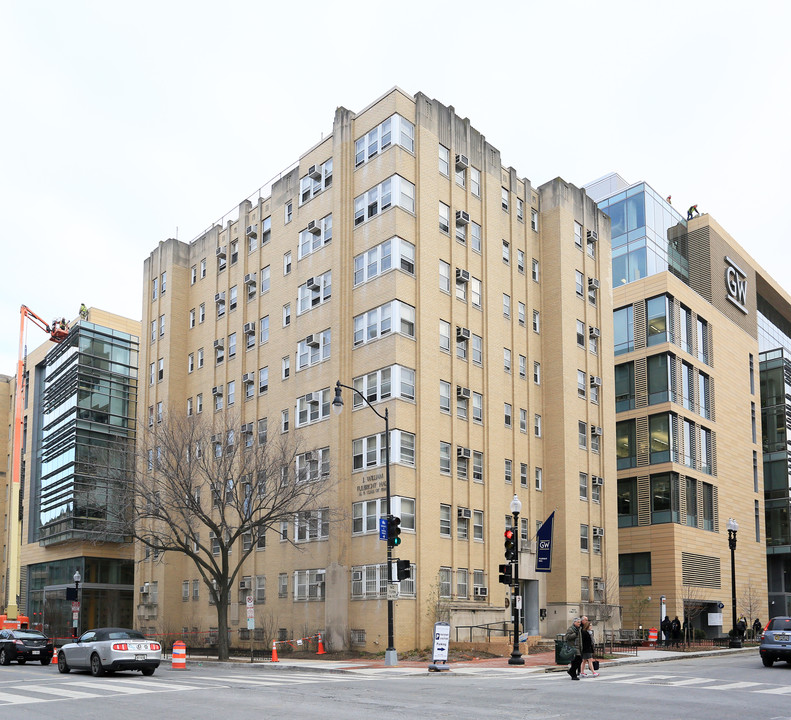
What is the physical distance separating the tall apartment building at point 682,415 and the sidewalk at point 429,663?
17759 mm

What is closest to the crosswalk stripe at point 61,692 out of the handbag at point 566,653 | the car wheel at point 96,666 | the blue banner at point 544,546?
the car wheel at point 96,666

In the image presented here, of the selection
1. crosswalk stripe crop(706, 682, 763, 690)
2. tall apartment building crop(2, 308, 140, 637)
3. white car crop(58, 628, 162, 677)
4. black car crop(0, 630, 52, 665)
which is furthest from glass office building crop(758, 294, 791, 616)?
white car crop(58, 628, 162, 677)

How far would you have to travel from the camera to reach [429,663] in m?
33.0

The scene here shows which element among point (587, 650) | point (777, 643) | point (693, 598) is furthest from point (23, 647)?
point (693, 598)

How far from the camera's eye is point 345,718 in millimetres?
15492

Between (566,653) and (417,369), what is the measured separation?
59.6 feet

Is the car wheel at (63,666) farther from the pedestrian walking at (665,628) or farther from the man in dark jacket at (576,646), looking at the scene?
the pedestrian walking at (665,628)

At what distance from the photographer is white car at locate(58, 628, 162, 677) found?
1022 inches

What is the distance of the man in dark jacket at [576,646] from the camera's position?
961 inches

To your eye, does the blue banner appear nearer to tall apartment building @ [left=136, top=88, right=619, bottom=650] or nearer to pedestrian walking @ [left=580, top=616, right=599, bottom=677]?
tall apartment building @ [left=136, top=88, right=619, bottom=650]

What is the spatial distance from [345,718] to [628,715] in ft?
16.7

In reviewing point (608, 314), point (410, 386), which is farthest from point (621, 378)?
point (410, 386)

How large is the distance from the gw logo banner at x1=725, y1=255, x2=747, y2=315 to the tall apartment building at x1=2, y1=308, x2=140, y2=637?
154 ft

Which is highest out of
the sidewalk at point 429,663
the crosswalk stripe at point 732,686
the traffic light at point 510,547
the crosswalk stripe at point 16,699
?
the traffic light at point 510,547
